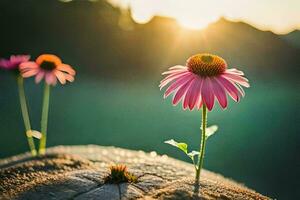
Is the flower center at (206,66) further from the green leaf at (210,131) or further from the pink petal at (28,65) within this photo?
the pink petal at (28,65)

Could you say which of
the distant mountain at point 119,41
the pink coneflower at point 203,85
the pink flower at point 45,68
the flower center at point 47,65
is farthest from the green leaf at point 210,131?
the distant mountain at point 119,41

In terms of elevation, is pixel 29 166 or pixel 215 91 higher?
pixel 215 91

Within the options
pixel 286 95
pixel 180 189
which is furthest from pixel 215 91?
pixel 286 95

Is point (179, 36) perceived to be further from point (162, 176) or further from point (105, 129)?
point (162, 176)

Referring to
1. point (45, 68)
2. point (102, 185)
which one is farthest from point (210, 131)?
point (45, 68)

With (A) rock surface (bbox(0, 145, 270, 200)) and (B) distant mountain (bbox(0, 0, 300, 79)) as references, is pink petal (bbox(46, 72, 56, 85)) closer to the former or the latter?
(A) rock surface (bbox(0, 145, 270, 200))

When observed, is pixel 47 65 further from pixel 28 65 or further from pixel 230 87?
pixel 230 87
